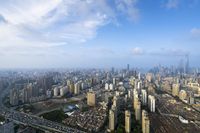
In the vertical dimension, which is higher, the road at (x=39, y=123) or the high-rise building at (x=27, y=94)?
the high-rise building at (x=27, y=94)

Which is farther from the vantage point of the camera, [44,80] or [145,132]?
[44,80]

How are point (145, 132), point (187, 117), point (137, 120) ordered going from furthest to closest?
point (187, 117)
point (137, 120)
point (145, 132)

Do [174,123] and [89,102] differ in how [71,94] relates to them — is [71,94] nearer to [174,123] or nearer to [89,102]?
[89,102]

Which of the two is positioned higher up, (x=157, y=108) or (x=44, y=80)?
(x=44, y=80)

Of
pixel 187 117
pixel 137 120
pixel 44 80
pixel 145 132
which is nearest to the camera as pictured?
pixel 145 132

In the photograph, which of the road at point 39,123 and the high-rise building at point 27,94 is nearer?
the road at point 39,123

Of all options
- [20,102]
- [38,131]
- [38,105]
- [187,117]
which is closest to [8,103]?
[20,102]

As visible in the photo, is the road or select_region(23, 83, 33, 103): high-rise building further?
select_region(23, 83, 33, 103): high-rise building

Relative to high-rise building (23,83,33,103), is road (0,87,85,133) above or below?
below

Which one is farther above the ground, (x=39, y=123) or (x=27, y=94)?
(x=27, y=94)

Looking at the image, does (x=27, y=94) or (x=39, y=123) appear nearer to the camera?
(x=39, y=123)
